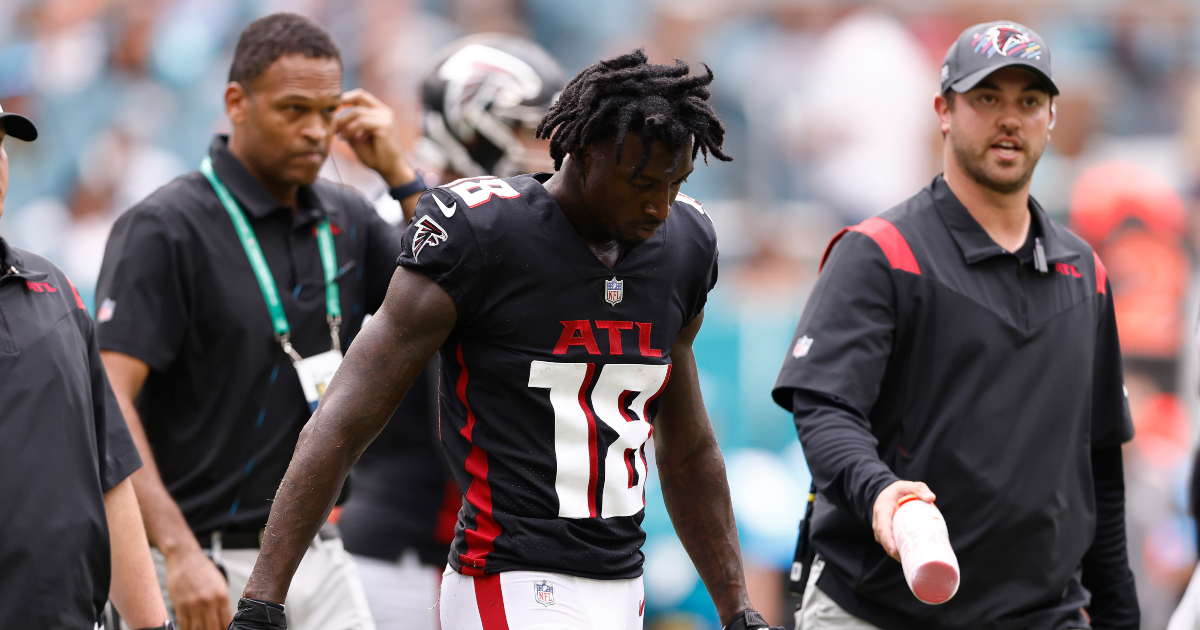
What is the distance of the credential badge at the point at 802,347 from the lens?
3957mm

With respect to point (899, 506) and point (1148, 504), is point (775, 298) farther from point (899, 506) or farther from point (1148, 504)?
point (899, 506)

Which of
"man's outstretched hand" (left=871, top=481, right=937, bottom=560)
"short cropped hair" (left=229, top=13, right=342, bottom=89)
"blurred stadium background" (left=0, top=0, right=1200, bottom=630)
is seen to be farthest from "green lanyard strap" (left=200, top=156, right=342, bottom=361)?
"blurred stadium background" (left=0, top=0, right=1200, bottom=630)

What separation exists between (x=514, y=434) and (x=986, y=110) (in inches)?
77.2

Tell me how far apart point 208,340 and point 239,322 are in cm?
12

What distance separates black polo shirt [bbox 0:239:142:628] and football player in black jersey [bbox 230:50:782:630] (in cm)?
65

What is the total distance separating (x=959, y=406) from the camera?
3.90 meters

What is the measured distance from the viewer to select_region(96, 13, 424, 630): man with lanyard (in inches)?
164

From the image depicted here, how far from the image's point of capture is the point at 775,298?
30.8 ft

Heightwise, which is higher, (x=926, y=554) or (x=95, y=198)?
(x=926, y=554)

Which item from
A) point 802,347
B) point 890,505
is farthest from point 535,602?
point 802,347

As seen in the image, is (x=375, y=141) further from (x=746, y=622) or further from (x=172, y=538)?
(x=746, y=622)

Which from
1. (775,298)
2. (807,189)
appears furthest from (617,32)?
(775,298)

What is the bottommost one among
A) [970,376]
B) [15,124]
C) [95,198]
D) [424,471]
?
[424,471]

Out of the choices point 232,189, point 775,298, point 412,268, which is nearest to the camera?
point 412,268
